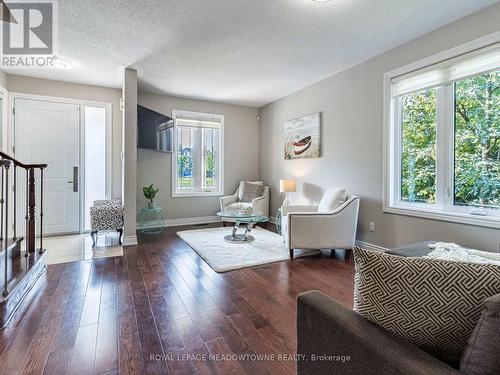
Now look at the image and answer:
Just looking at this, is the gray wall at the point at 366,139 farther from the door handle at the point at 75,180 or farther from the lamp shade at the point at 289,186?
the door handle at the point at 75,180

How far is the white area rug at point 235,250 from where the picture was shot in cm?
309

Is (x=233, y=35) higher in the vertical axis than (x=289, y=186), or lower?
higher

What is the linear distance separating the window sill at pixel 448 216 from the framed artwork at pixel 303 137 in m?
1.62

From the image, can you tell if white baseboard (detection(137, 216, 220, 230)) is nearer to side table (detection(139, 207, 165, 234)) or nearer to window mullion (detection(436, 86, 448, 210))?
side table (detection(139, 207, 165, 234))

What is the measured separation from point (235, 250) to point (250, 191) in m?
2.14

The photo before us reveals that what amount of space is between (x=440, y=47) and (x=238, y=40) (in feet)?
7.16

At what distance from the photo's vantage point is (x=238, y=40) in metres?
3.04

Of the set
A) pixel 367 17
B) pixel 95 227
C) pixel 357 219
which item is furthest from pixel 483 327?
pixel 95 227

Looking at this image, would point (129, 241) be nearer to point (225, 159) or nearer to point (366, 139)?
point (225, 159)

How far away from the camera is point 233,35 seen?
2936 mm

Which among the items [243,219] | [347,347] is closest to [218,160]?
[243,219]

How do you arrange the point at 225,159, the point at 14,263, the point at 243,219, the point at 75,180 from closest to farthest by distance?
the point at 14,263
the point at 243,219
the point at 75,180
the point at 225,159

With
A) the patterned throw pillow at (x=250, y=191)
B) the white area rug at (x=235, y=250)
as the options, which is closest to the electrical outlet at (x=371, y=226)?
→ the white area rug at (x=235, y=250)

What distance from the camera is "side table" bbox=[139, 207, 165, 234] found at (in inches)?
185
